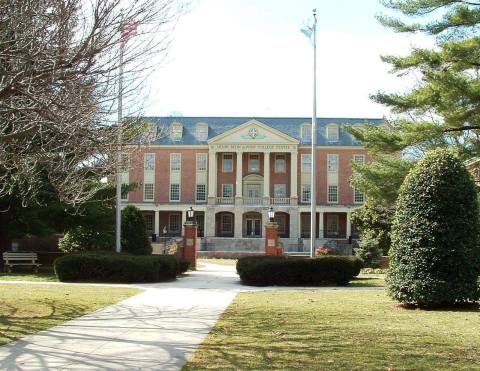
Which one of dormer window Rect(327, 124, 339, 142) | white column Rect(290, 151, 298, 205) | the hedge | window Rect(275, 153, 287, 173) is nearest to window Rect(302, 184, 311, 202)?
white column Rect(290, 151, 298, 205)

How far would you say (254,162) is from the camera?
71.2 meters

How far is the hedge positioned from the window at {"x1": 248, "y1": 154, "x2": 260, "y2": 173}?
49238 millimetres

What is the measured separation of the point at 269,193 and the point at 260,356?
6211cm

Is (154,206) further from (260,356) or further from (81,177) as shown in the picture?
(260,356)

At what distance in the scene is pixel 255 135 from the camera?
2697 inches

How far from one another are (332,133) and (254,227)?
1406cm

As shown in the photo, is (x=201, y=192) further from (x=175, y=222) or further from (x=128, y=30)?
(x=128, y=30)

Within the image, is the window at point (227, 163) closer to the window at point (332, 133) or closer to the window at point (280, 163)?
the window at point (280, 163)

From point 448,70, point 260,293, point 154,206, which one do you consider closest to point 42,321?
point 260,293

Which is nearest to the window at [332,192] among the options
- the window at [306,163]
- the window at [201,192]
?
the window at [306,163]

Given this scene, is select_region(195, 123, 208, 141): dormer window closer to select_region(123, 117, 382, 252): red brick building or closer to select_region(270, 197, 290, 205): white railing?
select_region(123, 117, 382, 252): red brick building

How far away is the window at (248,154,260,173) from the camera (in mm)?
71062

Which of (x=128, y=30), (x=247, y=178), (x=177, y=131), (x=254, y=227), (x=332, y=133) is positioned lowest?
(x=254, y=227)

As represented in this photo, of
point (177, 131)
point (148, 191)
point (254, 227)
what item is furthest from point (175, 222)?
point (177, 131)
